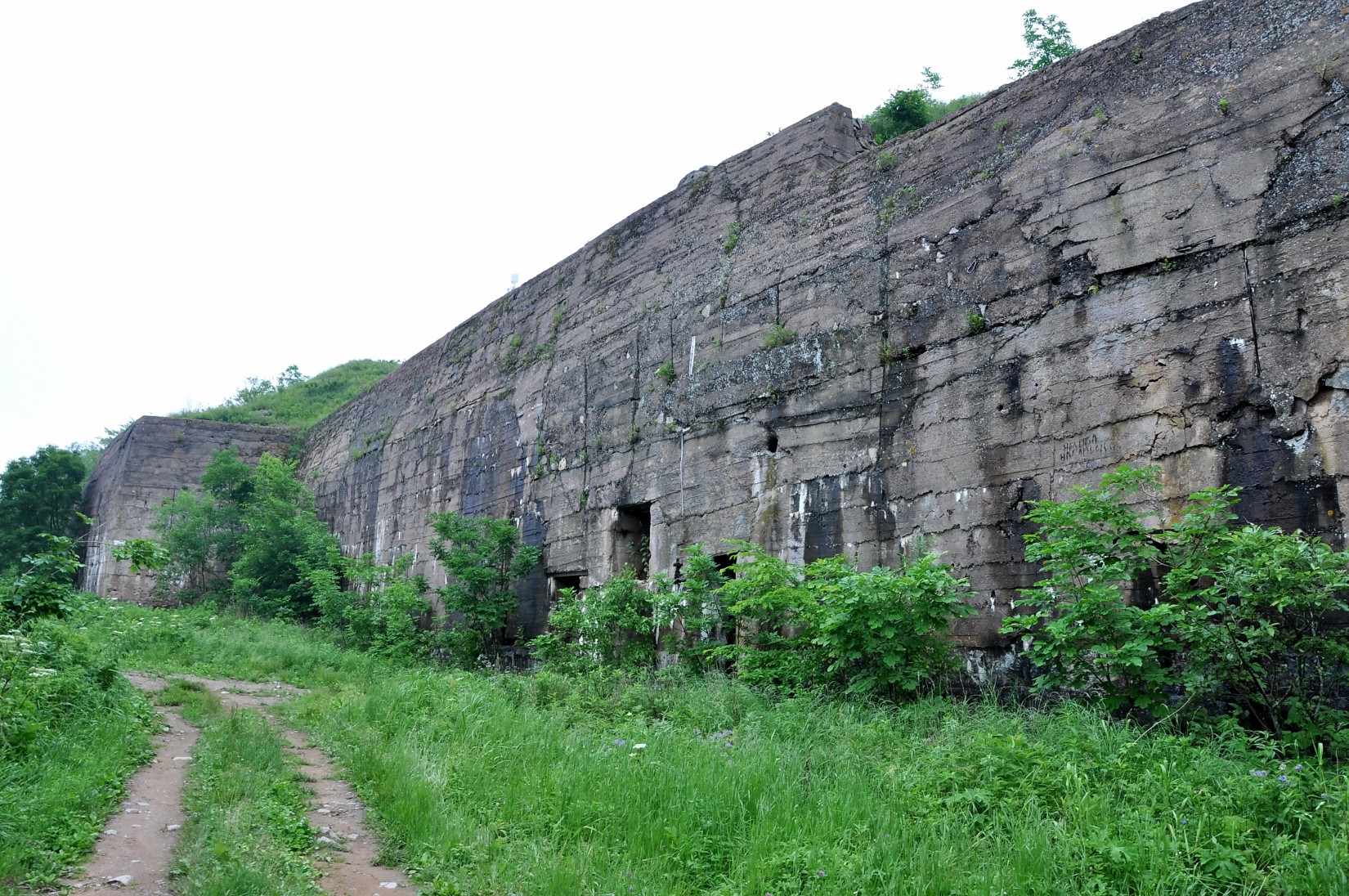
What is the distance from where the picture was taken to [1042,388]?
254 inches

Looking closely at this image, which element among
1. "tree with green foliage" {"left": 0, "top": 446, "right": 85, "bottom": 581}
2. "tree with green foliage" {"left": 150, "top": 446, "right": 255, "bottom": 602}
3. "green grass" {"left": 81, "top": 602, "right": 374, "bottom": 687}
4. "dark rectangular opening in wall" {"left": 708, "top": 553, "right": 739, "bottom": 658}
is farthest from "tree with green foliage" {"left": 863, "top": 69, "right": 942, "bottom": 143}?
"tree with green foliage" {"left": 0, "top": 446, "right": 85, "bottom": 581}

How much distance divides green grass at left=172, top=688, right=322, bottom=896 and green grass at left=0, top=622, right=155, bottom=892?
41 cm

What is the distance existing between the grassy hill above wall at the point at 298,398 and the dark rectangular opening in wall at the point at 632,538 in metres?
13.9

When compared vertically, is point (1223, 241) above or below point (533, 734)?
above

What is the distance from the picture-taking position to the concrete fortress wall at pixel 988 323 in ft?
18.2

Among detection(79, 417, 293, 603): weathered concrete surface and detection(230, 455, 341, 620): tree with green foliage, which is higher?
detection(79, 417, 293, 603): weathered concrete surface

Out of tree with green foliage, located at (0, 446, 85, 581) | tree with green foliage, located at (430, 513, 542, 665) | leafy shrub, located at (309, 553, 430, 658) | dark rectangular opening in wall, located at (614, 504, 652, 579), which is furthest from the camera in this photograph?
tree with green foliage, located at (0, 446, 85, 581)

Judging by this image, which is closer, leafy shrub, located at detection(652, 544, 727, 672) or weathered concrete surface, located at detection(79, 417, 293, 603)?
leafy shrub, located at detection(652, 544, 727, 672)

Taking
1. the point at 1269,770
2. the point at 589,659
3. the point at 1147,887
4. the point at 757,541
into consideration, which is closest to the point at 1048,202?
the point at 757,541

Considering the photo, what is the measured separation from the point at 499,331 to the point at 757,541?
7025mm

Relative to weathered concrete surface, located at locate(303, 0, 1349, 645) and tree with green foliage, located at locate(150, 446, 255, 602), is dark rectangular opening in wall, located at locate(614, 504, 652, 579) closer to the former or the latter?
weathered concrete surface, located at locate(303, 0, 1349, 645)

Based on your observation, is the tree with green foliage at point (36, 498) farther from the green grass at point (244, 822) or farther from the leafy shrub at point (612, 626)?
the green grass at point (244, 822)

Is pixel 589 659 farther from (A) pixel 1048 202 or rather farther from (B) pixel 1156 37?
(B) pixel 1156 37

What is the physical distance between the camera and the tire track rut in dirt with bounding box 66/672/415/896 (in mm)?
3949
